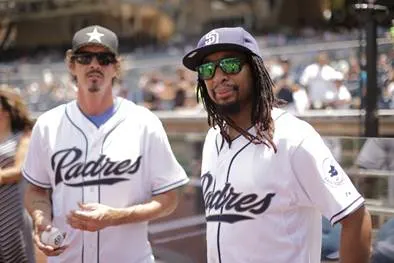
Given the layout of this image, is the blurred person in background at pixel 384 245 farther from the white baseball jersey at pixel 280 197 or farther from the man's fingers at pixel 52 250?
the man's fingers at pixel 52 250

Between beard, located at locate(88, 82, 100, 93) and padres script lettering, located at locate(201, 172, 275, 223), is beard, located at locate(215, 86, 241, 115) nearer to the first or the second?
padres script lettering, located at locate(201, 172, 275, 223)

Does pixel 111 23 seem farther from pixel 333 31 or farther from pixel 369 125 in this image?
pixel 369 125

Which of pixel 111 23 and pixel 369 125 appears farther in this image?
pixel 111 23

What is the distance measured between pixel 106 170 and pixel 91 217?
28 centimetres

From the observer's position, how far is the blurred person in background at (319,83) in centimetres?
1050

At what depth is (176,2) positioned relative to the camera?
33219 millimetres

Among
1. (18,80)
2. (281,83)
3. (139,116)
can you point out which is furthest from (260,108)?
(18,80)

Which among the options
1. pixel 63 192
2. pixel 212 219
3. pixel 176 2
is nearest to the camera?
pixel 212 219

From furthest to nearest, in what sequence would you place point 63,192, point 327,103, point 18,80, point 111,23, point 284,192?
point 111,23, point 18,80, point 327,103, point 63,192, point 284,192

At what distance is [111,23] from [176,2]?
4.22m

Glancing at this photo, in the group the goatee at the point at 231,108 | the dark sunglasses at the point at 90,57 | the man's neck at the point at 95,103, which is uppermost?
the dark sunglasses at the point at 90,57

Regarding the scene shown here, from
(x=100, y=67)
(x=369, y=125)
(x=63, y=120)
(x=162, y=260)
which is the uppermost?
(x=100, y=67)

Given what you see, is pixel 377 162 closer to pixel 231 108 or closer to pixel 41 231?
pixel 231 108

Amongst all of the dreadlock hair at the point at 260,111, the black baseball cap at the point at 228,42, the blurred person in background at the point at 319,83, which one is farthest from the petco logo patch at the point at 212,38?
the blurred person in background at the point at 319,83
